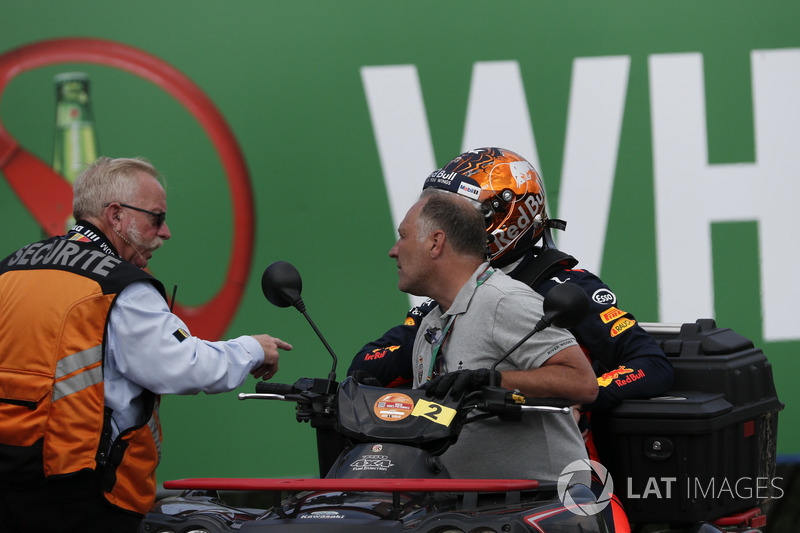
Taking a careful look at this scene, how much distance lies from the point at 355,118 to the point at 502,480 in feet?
9.96

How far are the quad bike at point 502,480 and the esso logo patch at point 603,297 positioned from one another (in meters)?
0.27

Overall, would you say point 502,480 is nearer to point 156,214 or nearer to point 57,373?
point 57,373

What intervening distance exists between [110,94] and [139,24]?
0.37 meters

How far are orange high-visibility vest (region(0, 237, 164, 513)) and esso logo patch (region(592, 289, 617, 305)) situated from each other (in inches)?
60.0

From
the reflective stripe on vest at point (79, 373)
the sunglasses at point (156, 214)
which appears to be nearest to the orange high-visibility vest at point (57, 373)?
the reflective stripe on vest at point (79, 373)

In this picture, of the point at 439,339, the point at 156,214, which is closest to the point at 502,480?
the point at 439,339

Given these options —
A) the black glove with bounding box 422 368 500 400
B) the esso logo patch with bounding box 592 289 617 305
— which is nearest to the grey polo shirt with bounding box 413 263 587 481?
the black glove with bounding box 422 368 500 400

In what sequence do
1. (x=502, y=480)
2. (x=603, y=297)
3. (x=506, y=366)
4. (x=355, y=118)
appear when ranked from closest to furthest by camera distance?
(x=502, y=480) < (x=506, y=366) < (x=603, y=297) < (x=355, y=118)

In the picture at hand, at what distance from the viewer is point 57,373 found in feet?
10.3

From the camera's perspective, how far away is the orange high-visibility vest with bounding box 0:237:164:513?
123 inches

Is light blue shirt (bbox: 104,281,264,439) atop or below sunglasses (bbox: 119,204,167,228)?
below

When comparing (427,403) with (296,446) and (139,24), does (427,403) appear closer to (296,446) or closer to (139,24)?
(296,446)

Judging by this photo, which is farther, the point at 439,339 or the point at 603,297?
the point at 603,297

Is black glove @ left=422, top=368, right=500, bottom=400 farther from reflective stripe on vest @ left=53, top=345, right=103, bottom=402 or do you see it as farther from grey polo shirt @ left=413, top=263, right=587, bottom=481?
reflective stripe on vest @ left=53, top=345, right=103, bottom=402
